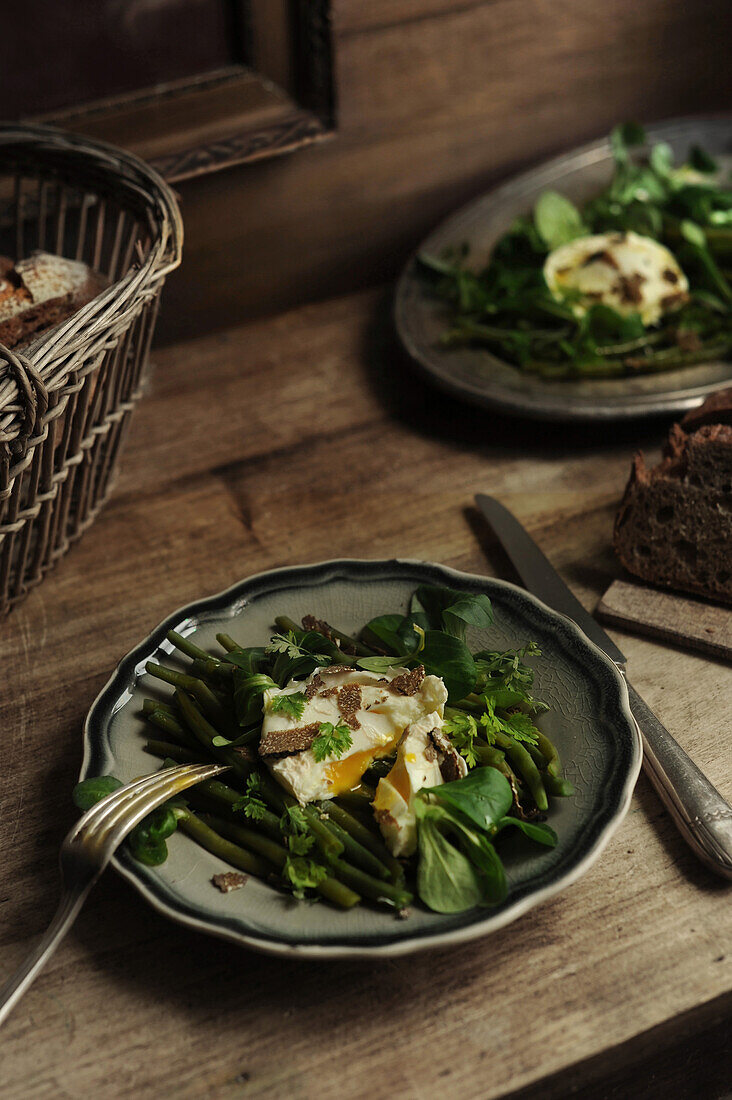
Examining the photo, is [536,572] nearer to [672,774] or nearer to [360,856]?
[672,774]

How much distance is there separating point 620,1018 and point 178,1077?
392mm

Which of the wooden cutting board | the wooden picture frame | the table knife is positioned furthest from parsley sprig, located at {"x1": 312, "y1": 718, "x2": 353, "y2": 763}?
the wooden picture frame

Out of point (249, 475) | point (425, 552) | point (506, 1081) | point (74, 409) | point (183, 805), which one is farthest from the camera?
point (249, 475)

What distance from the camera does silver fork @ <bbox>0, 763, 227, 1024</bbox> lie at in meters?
0.89

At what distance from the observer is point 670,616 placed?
4.25 feet

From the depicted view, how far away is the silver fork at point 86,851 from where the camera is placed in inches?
35.0

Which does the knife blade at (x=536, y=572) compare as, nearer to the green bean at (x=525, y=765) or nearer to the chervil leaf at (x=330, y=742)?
the green bean at (x=525, y=765)

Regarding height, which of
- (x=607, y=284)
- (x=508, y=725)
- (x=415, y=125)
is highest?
(x=415, y=125)

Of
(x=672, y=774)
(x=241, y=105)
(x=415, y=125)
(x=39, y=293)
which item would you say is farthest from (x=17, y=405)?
(x=415, y=125)

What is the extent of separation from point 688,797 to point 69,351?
0.80 metres

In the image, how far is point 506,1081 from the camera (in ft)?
2.87

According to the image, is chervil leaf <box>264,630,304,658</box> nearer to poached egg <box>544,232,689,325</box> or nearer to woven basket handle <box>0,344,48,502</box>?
woven basket handle <box>0,344,48,502</box>

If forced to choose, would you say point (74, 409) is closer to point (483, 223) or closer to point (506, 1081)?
point (506, 1081)

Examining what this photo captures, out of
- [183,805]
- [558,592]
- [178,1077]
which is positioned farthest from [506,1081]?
[558,592]
